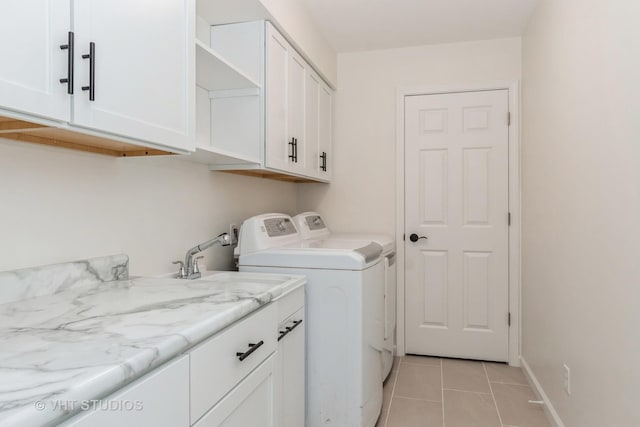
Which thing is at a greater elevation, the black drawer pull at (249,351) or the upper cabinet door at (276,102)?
the upper cabinet door at (276,102)

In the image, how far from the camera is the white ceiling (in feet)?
8.20

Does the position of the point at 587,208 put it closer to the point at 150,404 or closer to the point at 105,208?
the point at 150,404

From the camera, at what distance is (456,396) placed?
2.46 m

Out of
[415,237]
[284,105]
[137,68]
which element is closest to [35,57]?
[137,68]

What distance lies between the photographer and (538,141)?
8.04 ft

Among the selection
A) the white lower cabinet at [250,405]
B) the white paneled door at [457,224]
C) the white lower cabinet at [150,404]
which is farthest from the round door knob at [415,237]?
the white lower cabinet at [150,404]

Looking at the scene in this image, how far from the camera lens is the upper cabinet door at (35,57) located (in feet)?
2.53

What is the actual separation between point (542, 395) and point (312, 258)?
159 centimetres

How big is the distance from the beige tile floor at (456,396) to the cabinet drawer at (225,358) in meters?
1.21

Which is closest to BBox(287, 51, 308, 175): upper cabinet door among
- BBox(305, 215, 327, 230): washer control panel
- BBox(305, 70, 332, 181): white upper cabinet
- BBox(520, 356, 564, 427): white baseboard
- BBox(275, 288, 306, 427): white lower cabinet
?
BBox(305, 70, 332, 181): white upper cabinet

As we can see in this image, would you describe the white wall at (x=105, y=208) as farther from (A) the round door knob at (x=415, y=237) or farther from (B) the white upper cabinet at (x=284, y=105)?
(A) the round door knob at (x=415, y=237)

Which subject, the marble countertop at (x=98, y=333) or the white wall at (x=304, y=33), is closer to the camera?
the marble countertop at (x=98, y=333)

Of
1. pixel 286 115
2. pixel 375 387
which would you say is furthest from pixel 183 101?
pixel 375 387

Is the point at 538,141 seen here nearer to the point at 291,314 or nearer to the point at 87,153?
the point at 291,314
